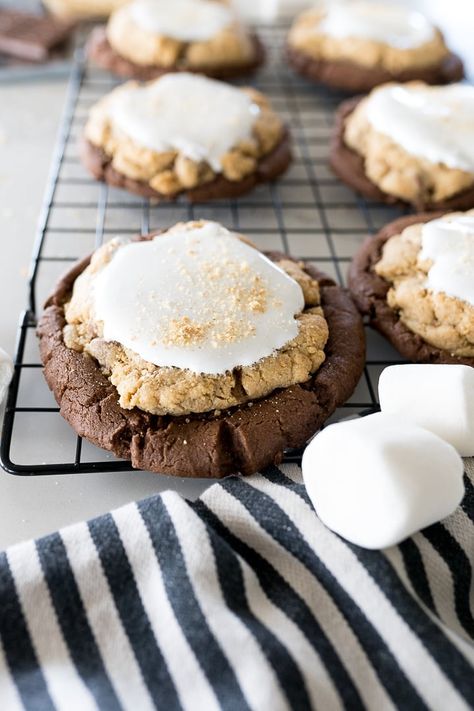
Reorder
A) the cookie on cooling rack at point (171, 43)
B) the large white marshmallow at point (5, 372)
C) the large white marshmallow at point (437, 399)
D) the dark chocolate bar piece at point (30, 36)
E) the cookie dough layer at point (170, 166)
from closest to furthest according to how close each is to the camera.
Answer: the large white marshmallow at point (437, 399), the large white marshmallow at point (5, 372), the cookie dough layer at point (170, 166), the cookie on cooling rack at point (171, 43), the dark chocolate bar piece at point (30, 36)

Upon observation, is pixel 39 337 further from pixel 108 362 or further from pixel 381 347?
pixel 381 347

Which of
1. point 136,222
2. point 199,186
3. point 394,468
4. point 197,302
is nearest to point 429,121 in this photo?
point 199,186

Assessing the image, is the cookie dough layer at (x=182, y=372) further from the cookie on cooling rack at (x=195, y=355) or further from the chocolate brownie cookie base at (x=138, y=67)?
the chocolate brownie cookie base at (x=138, y=67)

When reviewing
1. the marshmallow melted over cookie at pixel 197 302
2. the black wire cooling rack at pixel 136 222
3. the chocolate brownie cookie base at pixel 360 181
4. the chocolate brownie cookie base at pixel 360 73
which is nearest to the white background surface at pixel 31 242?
the black wire cooling rack at pixel 136 222

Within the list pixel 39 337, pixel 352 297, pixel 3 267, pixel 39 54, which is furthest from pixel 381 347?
pixel 39 54

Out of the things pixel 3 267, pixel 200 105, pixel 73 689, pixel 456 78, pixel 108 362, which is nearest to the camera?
pixel 73 689

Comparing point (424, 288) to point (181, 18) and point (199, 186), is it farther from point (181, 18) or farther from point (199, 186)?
point (181, 18)
